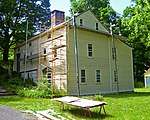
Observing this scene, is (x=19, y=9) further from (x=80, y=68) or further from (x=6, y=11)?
(x=80, y=68)

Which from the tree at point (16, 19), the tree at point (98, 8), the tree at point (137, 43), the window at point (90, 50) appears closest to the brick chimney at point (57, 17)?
Answer: the window at point (90, 50)

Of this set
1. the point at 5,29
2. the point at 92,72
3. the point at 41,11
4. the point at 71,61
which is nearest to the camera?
the point at 71,61

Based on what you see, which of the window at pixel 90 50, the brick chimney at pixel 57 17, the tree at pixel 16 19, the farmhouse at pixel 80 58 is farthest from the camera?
the tree at pixel 16 19

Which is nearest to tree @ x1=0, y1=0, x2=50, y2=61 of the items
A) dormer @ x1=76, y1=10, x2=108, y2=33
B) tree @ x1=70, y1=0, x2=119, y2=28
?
tree @ x1=70, y1=0, x2=119, y2=28

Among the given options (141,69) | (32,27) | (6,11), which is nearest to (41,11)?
(32,27)

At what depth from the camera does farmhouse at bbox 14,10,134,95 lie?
2058 cm

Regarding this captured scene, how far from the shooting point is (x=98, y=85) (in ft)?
74.5

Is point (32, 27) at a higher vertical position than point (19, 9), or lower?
lower

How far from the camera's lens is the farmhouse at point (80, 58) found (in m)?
20.6

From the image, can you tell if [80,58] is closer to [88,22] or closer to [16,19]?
[88,22]

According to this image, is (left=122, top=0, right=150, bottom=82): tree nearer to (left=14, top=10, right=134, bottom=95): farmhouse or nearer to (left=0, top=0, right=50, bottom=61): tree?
(left=14, top=10, right=134, bottom=95): farmhouse

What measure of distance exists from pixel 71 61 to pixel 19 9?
60.1 feet

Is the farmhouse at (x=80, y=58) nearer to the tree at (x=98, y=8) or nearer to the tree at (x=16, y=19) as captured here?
the tree at (x=16, y=19)

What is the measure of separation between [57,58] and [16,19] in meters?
16.9
